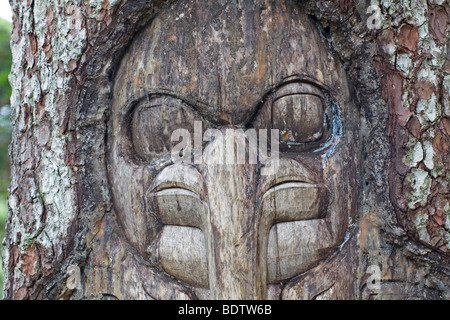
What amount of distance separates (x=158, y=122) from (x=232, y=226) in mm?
565

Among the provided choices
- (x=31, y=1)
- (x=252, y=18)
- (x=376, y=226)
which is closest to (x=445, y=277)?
(x=376, y=226)

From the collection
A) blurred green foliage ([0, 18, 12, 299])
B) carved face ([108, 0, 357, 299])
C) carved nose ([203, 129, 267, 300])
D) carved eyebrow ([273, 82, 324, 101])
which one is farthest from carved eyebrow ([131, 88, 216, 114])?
blurred green foliage ([0, 18, 12, 299])

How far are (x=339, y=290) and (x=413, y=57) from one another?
1.01m

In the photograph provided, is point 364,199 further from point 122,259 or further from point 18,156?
point 18,156

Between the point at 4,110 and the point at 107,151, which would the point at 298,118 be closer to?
the point at 107,151

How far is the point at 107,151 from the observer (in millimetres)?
2232

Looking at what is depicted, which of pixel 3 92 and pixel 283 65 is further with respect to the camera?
pixel 3 92

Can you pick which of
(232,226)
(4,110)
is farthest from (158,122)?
(4,110)

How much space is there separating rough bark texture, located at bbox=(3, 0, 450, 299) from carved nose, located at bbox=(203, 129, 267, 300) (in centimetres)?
7

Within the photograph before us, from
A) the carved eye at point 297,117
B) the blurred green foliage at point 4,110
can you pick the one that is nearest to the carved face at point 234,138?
the carved eye at point 297,117

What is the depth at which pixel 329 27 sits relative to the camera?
2.12m

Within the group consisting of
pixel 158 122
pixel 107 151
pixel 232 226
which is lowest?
pixel 232 226

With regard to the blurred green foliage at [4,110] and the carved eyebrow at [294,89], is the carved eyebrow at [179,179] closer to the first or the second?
the carved eyebrow at [294,89]

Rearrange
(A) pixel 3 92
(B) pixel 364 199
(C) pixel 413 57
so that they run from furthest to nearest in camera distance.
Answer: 1. (A) pixel 3 92
2. (B) pixel 364 199
3. (C) pixel 413 57
